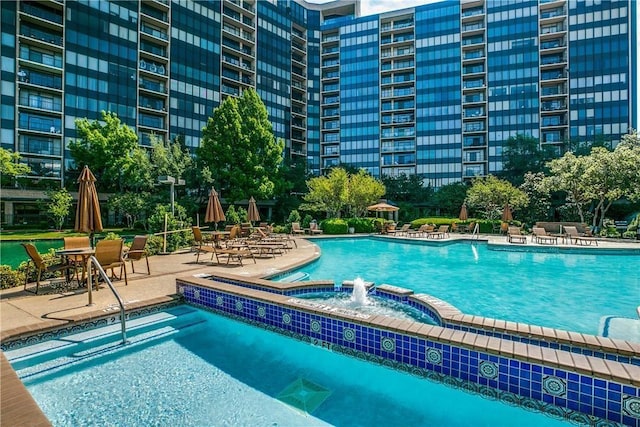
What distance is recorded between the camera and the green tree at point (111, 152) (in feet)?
98.6

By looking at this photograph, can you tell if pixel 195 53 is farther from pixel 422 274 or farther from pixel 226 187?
pixel 422 274

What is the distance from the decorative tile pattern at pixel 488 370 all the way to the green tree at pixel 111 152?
3011 cm

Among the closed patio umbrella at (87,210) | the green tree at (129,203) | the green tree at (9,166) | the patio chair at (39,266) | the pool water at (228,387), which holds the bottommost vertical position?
the pool water at (228,387)

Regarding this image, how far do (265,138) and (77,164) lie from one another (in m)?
18.5

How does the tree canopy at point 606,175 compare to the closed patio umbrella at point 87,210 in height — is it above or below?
above

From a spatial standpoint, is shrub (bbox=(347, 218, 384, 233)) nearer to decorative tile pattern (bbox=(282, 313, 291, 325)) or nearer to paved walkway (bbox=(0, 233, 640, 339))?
paved walkway (bbox=(0, 233, 640, 339))

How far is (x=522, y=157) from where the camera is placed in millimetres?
46250

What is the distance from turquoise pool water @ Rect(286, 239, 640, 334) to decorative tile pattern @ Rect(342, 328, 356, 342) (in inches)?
137

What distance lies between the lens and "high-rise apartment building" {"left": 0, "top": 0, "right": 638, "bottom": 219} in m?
34.3

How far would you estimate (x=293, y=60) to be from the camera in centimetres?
5888

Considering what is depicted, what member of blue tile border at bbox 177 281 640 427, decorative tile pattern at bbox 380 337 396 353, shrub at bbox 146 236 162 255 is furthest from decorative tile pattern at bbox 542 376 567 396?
shrub at bbox 146 236 162 255

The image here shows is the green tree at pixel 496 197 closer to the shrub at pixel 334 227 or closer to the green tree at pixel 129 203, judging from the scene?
the shrub at pixel 334 227

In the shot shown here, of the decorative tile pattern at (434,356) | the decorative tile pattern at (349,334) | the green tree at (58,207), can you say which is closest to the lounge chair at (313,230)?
the decorative tile pattern at (349,334)

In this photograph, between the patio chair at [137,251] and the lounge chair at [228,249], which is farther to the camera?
the lounge chair at [228,249]
